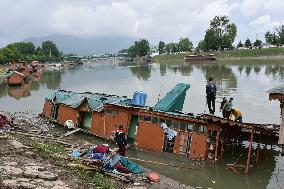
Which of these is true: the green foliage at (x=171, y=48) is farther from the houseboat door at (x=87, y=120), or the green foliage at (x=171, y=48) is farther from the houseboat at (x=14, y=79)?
the houseboat door at (x=87, y=120)

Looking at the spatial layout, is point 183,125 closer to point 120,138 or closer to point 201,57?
point 120,138

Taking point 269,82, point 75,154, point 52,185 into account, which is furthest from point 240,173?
point 269,82

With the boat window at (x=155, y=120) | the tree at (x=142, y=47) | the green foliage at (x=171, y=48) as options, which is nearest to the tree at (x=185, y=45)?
the green foliage at (x=171, y=48)

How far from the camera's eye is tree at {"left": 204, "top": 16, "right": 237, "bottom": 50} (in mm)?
124450

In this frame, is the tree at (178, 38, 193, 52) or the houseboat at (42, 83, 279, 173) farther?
the tree at (178, 38, 193, 52)

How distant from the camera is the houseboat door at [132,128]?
82.3 ft

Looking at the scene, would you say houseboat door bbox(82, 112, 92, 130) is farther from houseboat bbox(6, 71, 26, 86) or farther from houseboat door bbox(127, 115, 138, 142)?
houseboat bbox(6, 71, 26, 86)

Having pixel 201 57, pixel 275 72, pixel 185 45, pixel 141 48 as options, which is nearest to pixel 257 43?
pixel 201 57

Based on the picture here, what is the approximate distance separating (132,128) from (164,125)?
11.3ft

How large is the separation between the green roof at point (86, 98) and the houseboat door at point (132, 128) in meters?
2.07

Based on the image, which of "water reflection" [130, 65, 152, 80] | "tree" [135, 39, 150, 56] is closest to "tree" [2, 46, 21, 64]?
"water reflection" [130, 65, 152, 80]

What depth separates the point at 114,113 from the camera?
85.8 ft

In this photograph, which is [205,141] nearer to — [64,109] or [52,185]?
[52,185]

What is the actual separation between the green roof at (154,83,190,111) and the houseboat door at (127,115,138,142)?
6.64ft
